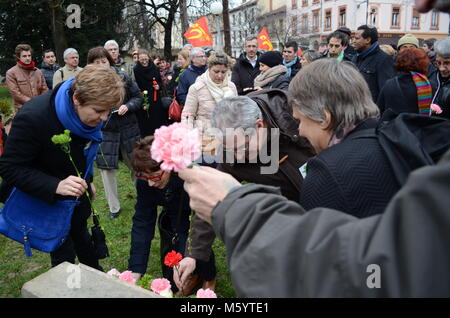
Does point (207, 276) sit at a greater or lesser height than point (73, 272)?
lesser

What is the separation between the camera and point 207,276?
308cm

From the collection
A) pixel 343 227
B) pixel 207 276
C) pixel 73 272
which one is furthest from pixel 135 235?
pixel 343 227

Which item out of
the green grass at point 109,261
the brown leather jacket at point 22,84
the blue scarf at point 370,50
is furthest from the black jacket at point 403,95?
the brown leather jacket at point 22,84

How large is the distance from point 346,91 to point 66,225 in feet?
6.68

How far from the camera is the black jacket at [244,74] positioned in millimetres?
6152

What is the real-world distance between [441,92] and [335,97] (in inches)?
120

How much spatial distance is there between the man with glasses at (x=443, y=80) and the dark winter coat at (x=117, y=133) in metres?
3.42

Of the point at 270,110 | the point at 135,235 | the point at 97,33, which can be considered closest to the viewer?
the point at 270,110

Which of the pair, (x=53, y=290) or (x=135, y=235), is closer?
(x=53, y=290)

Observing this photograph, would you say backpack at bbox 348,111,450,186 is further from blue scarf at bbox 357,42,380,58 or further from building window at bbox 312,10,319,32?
building window at bbox 312,10,319,32

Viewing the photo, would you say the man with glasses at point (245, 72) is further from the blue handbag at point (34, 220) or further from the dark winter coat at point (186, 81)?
the blue handbag at point (34, 220)

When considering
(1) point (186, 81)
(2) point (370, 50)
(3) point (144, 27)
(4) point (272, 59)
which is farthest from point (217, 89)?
(3) point (144, 27)
